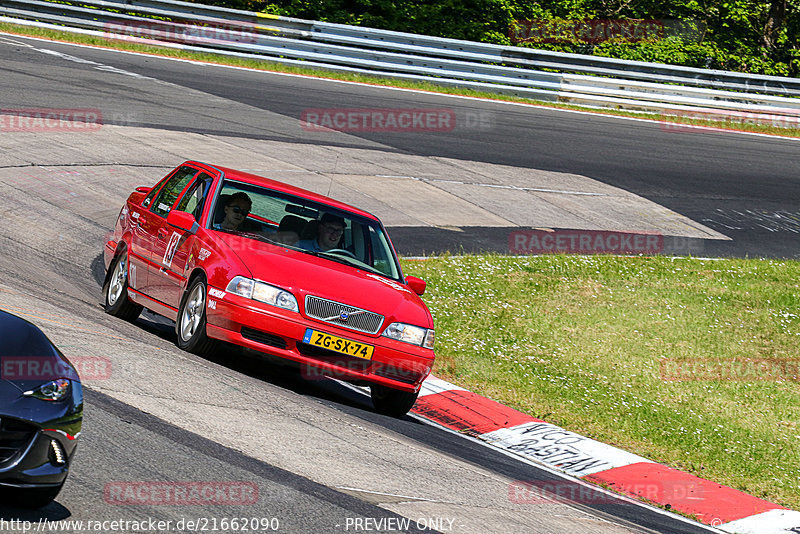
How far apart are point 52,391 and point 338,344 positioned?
3714mm

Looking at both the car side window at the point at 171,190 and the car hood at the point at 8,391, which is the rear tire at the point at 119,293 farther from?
the car hood at the point at 8,391

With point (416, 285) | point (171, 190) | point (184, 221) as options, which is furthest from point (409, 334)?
point (171, 190)

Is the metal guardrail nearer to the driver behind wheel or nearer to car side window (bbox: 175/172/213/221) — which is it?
car side window (bbox: 175/172/213/221)

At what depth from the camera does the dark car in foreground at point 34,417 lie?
4188mm

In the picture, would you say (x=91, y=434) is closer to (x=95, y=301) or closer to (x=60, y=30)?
(x=95, y=301)

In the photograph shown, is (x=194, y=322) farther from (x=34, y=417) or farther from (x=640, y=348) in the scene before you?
(x=640, y=348)

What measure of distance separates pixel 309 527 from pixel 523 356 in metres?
6.66

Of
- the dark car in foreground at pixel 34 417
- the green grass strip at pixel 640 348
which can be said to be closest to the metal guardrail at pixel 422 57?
the green grass strip at pixel 640 348

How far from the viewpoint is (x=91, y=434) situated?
18.4 feet

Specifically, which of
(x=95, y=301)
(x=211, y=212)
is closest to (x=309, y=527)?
(x=211, y=212)

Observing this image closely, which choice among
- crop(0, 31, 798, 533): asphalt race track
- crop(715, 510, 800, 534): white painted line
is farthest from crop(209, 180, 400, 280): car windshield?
crop(715, 510, 800, 534): white painted line

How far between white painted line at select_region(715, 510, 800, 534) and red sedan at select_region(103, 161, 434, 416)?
102 inches

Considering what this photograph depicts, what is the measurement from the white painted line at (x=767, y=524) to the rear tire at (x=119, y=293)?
548cm

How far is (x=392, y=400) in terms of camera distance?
28.1 feet
